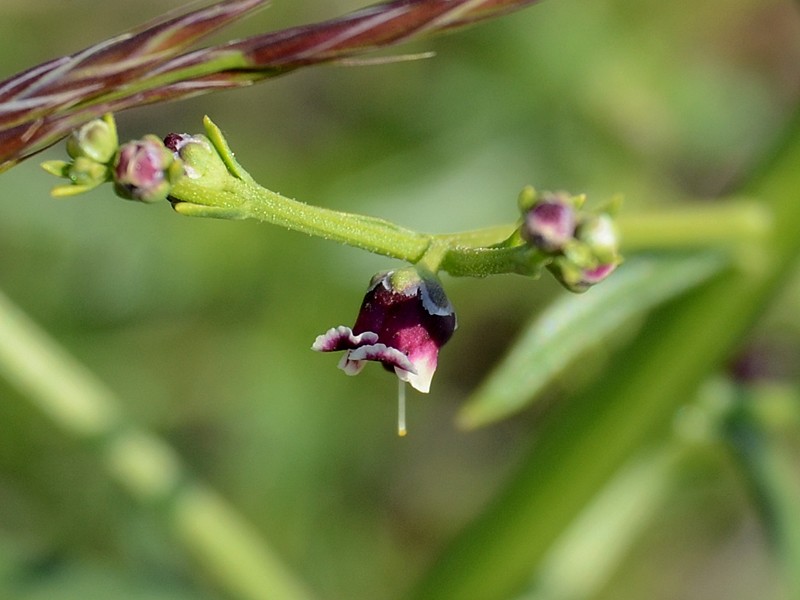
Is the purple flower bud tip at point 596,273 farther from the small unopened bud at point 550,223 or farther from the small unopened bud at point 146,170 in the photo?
the small unopened bud at point 146,170

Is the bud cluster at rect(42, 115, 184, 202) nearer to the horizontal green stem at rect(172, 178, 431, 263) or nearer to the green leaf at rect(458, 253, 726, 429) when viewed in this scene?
the horizontal green stem at rect(172, 178, 431, 263)

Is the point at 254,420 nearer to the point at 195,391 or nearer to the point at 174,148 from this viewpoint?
the point at 195,391

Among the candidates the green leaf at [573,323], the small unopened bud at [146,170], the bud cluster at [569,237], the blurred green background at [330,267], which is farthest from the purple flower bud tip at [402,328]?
the blurred green background at [330,267]

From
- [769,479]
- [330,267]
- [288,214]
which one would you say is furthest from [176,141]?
[330,267]

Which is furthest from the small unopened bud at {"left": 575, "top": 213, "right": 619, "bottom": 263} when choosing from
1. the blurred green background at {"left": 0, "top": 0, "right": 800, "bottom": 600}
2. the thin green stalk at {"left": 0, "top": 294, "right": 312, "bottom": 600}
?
the blurred green background at {"left": 0, "top": 0, "right": 800, "bottom": 600}

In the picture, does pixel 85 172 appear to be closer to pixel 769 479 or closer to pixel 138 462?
pixel 138 462

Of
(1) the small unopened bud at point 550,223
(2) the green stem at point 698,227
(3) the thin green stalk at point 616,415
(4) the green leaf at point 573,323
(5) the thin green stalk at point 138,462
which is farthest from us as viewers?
(5) the thin green stalk at point 138,462

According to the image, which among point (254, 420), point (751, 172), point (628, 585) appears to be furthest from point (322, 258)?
point (628, 585)

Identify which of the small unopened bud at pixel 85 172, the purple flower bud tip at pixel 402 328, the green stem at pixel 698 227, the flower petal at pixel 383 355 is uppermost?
the green stem at pixel 698 227
